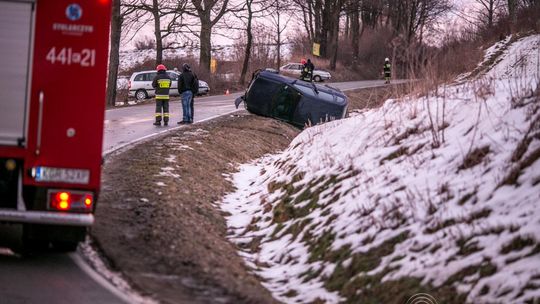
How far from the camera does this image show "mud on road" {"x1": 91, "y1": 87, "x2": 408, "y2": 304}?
7.71 meters

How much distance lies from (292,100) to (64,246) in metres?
14.7

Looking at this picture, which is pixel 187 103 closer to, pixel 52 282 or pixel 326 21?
pixel 52 282

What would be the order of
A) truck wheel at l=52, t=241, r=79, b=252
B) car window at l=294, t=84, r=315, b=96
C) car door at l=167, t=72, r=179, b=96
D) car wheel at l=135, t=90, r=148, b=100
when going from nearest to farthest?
truck wheel at l=52, t=241, r=79, b=252, car window at l=294, t=84, r=315, b=96, car door at l=167, t=72, r=179, b=96, car wheel at l=135, t=90, r=148, b=100

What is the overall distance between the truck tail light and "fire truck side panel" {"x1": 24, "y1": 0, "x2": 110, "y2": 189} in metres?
0.08

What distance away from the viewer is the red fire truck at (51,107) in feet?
24.8

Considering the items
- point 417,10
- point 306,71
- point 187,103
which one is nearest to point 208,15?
point 306,71

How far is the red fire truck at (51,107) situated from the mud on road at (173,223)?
103 cm

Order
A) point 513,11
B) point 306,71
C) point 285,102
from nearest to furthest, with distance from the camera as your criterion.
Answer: point 285,102 < point 513,11 < point 306,71

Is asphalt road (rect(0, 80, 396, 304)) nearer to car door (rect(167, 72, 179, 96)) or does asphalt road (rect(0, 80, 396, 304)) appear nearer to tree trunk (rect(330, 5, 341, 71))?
car door (rect(167, 72, 179, 96))

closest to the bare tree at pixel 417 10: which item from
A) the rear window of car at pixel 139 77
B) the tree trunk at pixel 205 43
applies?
the tree trunk at pixel 205 43

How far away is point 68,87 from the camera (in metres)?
7.66

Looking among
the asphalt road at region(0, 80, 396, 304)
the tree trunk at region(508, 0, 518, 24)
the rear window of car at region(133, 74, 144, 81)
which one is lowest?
the asphalt road at region(0, 80, 396, 304)

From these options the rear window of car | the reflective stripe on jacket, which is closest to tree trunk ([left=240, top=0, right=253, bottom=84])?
the rear window of car

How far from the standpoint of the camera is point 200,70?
156 feet
